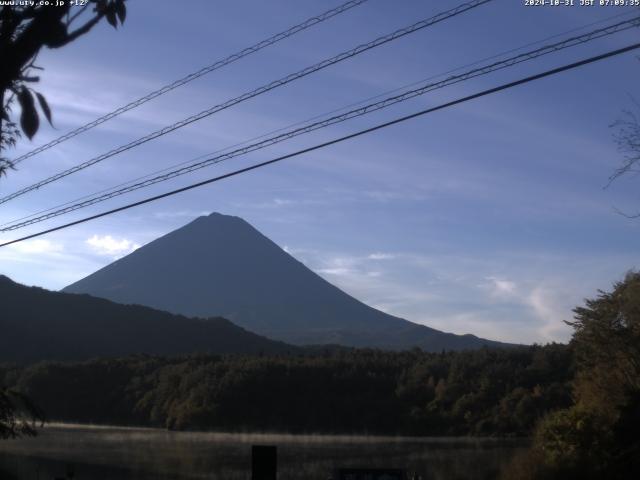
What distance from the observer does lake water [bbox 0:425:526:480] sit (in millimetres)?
31789

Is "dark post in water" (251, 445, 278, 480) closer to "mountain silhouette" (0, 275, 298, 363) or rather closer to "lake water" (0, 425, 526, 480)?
"lake water" (0, 425, 526, 480)

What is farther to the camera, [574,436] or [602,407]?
[602,407]

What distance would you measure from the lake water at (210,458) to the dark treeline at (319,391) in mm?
12205

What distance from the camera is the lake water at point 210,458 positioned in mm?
31789

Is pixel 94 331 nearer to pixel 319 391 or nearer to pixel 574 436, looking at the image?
pixel 319 391

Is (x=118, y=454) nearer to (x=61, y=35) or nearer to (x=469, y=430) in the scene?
(x=469, y=430)

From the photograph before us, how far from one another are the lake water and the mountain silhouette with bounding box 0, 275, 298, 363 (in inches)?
2152

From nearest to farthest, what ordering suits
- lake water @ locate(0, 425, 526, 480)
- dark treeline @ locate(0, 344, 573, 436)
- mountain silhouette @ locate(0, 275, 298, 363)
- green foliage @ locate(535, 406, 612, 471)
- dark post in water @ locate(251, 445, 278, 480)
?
dark post in water @ locate(251, 445, 278, 480) → green foliage @ locate(535, 406, 612, 471) → lake water @ locate(0, 425, 526, 480) → dark treeline @ locate(0, 344, 573, 436) → mountain silhouette @ locate(0, 275, 298, 363)

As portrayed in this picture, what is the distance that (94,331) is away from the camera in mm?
117438

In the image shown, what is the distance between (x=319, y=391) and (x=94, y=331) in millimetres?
55989

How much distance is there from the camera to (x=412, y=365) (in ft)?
250

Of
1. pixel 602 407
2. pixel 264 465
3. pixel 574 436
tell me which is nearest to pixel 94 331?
pixel 602 407

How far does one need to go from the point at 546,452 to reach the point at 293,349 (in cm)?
9782

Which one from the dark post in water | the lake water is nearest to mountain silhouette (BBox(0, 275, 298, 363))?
the lake water
